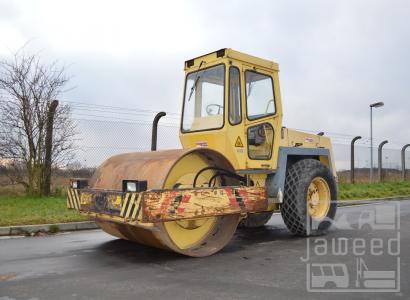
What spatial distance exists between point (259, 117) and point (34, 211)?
5.12 meters

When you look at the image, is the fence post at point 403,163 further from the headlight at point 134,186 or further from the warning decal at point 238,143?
the headlight at point 134,186

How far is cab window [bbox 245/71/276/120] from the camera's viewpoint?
7.08 meters

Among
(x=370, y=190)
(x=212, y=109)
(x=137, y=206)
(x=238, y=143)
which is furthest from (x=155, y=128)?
(x=370, y=190)

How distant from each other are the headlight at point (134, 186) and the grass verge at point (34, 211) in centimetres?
361

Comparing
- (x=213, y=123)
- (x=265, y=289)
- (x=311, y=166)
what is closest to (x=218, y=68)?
(x=213, y=123)

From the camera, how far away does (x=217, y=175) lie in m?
6.53

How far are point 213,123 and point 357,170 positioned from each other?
47.1 ft

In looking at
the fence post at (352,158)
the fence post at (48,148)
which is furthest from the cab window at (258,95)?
the fence post at (352,158)

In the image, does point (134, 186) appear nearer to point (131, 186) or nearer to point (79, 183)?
point (131, 186)

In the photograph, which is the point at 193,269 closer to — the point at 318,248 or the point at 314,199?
the point at 318,248

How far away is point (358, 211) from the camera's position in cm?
1173

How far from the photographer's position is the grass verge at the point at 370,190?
1574 centimetres

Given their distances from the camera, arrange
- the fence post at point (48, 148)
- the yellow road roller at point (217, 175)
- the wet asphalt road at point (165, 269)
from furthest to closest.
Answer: the fence post at point (48, 148) < the yellow road roller at point (217, 175) < the wet asphalt road at point (165, 269)

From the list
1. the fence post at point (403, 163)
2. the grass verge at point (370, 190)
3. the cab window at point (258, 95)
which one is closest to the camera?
the cab window at point (258, 95)
